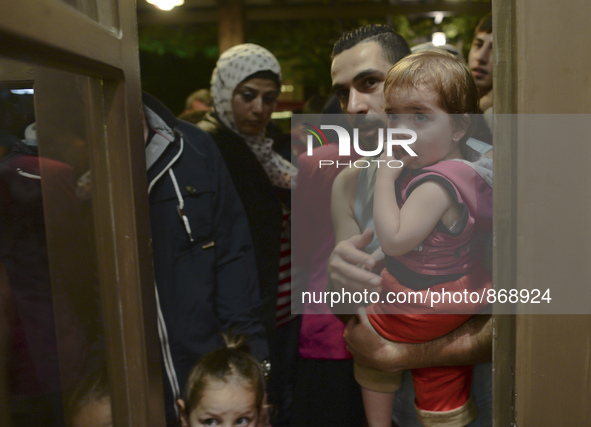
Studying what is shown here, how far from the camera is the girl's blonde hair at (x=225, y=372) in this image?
1.09 metres

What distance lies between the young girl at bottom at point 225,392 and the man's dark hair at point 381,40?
0.77 meters

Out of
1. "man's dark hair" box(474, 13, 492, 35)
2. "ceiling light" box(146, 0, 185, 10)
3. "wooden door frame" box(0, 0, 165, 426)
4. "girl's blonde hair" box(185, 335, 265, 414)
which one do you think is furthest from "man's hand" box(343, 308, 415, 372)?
"ceiling light" box(146, 0, 185, 10)

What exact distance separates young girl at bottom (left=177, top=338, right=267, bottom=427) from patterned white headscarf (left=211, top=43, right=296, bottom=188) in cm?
46

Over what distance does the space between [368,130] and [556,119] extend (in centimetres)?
34

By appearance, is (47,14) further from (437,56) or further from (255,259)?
(255,259)

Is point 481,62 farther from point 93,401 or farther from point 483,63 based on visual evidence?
point 93,401

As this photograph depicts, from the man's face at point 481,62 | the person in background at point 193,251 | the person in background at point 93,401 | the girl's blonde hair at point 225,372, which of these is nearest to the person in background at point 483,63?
the man's face at point 481,62

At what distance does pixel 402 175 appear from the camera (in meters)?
0.87

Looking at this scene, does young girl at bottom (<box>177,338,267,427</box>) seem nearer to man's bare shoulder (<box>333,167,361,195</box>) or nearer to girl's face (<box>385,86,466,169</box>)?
man's bare shoulder (<box>333,167,361,195</box>)

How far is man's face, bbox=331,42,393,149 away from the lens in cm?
90

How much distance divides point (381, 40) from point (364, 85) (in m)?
0.10

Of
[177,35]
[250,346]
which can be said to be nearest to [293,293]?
[250,346]

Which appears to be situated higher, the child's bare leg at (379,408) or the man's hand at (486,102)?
the man's hand at (486,102)

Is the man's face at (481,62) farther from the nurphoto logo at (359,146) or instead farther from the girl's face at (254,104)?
the girl's face at (254,104)
